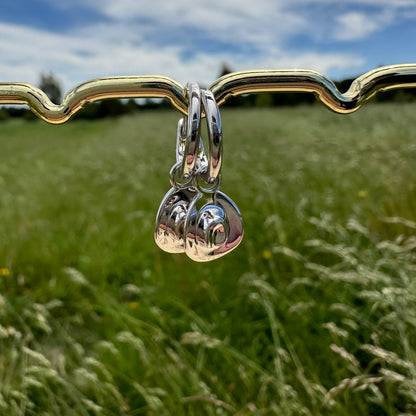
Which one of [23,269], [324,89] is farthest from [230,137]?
[324,89]

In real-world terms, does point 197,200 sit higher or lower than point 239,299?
higher

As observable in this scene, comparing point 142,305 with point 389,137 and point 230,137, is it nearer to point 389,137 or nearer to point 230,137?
point 389,137

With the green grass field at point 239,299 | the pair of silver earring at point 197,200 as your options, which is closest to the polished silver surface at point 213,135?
the pair of silver earring at point 197,200

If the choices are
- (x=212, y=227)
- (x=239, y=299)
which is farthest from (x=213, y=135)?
(x=239, y=299)

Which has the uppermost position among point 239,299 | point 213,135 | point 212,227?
point 213,135

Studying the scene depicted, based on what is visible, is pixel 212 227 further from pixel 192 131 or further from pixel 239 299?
pixel 239 299

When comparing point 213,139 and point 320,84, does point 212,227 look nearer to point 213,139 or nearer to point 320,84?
point 213,139

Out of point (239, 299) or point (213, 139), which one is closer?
point (213, 139)

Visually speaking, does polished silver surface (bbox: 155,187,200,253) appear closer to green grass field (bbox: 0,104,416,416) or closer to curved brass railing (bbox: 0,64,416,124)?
curved brass railing (bbox: 0,64,416,124)
